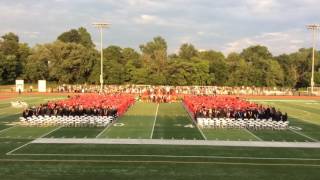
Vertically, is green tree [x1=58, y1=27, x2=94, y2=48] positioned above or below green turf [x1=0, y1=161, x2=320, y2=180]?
above

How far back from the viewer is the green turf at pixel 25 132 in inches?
921

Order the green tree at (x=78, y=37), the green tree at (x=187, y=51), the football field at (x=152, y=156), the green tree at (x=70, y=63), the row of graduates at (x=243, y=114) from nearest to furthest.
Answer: the football field at (x=152, y=156) < the row of graduates at (x=243, y=114) < the green tree at (x=70, y=63) < the green tree at (x=187, y=51) < the green tree at (x=78, y=37)

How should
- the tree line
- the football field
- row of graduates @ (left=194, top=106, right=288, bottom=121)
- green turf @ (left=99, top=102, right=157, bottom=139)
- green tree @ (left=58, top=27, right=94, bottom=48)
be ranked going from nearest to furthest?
the football field → green turf @ (left=99, top=102, right=157, bottom=139) → row of graduates @ (left=194, top=106, right=288, bottom=121) → the tree line → green tree @ (left=58, top=27, right=94, bottom=48)

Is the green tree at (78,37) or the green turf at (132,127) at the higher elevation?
the green tree at (78,37)

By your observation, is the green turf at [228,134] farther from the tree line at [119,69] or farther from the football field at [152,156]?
the tree line at [119,69]

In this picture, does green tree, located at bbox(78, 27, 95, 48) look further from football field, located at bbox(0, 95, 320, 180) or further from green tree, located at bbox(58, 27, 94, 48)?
football field, located at bbox(0, 95, 320, 180)

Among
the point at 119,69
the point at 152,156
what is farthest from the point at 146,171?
the point at 119,69

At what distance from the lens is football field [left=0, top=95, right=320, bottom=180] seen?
605 inches

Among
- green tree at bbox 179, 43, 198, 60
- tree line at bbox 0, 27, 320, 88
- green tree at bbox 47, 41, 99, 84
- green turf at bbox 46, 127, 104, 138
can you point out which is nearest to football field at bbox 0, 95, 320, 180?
green turf at bbox 46, 127, 104, 138

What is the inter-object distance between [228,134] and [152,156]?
8034 millimetres

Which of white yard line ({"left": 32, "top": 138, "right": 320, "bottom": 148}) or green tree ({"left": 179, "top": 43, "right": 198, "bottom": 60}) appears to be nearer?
white yard line ({"left": 32, "top": 138, "right": 320, "bottom": 148})

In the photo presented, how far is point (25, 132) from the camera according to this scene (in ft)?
81.7

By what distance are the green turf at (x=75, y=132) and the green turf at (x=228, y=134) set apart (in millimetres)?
6118

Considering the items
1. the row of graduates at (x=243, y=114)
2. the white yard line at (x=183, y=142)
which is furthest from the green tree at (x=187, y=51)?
the white yard line at (x=183, y=142)
